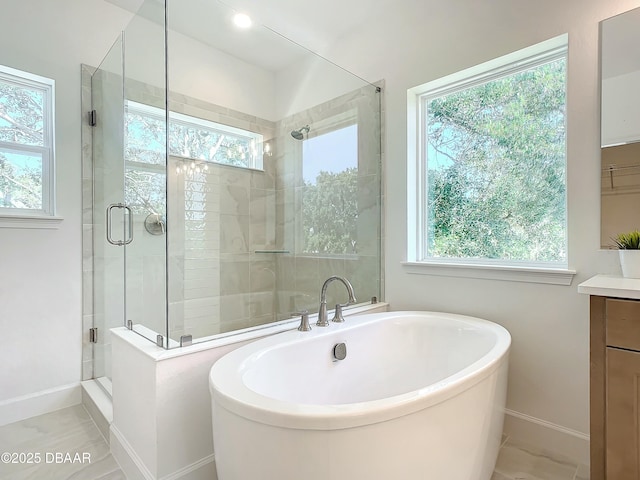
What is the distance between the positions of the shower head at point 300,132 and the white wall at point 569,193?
0.72 m

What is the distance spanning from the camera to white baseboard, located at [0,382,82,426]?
2021 millimetres

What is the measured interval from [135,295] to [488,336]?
6.26 feet

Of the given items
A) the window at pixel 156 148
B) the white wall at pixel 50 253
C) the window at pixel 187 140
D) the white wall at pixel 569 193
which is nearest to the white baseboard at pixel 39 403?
the white wall at pixel 50 253

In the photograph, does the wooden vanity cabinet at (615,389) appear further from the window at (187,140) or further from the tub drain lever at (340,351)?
the window at (187,140)

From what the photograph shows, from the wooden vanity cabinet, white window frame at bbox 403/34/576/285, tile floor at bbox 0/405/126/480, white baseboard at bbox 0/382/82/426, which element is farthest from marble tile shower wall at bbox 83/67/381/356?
the wooden vanity cabinet

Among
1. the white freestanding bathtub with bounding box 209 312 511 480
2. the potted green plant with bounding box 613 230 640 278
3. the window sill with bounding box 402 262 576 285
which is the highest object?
the potted green plant with bounding box 613 230 640 278

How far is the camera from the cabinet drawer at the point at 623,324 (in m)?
1.15

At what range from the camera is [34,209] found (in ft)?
7.15

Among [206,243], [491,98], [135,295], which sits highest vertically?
[491,98]

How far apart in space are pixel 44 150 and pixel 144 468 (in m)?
2.04

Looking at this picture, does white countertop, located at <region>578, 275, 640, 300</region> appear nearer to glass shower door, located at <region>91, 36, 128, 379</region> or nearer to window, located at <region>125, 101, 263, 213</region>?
window, located at <region>125, 101, 263, 213</region>

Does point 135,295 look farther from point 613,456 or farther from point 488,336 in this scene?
point 613,456

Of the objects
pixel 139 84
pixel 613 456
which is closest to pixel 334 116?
pixel 139 84

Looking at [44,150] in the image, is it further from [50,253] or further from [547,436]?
[547,436]
